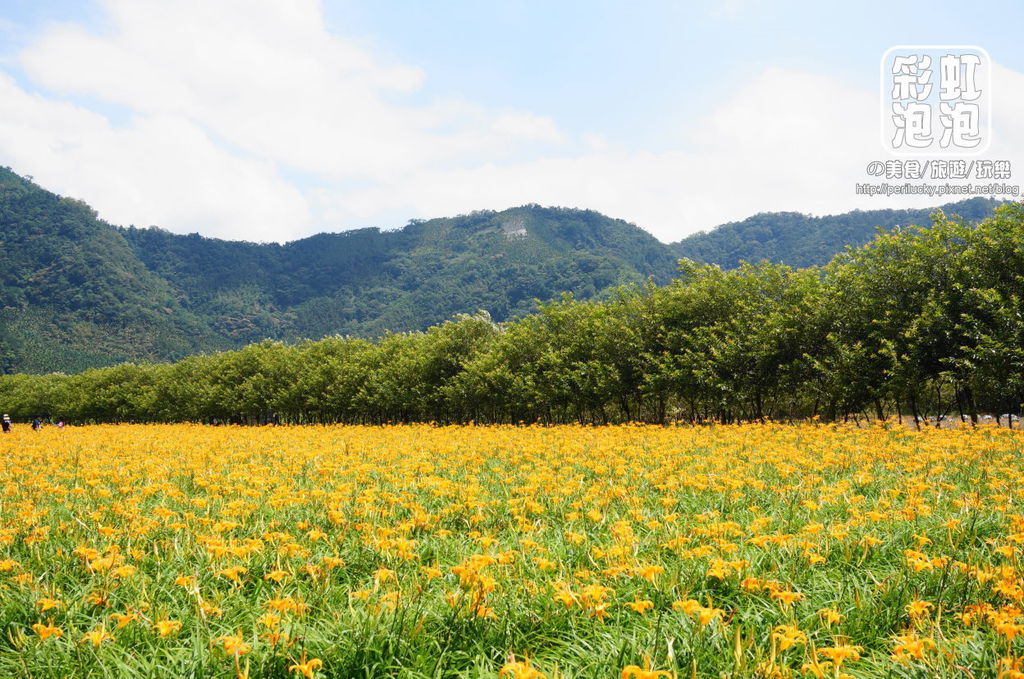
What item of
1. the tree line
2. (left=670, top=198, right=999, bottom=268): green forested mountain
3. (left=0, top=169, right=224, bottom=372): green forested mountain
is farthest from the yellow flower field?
(left=0, top=169, right=224, bottom=372): green forested mountain

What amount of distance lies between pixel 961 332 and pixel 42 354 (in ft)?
532

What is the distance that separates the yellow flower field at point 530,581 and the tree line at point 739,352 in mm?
10842

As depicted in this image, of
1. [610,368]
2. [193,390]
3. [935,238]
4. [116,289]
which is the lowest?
[193,390]

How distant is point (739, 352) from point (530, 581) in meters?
19.2

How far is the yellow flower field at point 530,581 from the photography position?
312cm

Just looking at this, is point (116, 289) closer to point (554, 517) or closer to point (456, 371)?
point (456, 371)

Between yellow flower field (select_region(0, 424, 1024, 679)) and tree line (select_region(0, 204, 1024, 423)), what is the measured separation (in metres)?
10.8

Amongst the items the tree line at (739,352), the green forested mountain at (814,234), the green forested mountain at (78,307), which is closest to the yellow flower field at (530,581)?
the tree line at (739,352)

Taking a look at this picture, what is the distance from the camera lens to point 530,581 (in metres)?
4.00

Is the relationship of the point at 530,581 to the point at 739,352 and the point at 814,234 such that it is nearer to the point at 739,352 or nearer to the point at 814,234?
the point at 739,352

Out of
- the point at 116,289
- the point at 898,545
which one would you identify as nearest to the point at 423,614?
the point at 898,545

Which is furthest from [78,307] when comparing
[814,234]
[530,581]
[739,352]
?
[814,234]

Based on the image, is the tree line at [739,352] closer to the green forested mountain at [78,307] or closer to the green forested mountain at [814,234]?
the green forested mountain at [78,307]

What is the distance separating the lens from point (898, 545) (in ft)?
16.1
